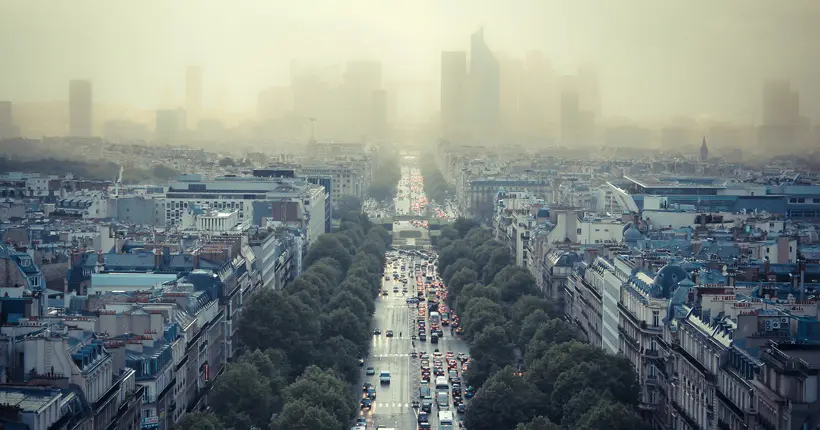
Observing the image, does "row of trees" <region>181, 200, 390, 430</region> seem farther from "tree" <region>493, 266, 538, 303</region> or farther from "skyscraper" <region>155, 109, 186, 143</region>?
"skyscraper" <region>155, 109, 186, 143</region>

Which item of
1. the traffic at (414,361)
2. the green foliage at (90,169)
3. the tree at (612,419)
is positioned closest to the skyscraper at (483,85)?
the green foliage at (90,169)

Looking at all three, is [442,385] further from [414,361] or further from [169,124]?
[169,124]

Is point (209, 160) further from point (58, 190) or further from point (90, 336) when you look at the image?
point (90, 336)

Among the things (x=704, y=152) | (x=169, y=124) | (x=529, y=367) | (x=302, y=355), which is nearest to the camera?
(x=529, y=367)

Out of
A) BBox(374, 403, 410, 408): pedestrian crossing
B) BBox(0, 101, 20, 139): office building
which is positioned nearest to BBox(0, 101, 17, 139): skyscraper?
BBox(0, 101, 20, 139): office building

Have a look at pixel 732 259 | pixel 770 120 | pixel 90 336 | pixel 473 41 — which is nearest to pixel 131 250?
pixel 90 336

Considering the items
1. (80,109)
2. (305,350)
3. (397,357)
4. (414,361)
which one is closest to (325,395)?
(305,350)
